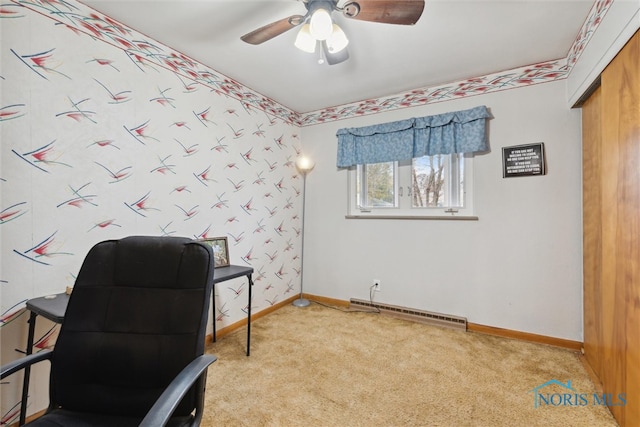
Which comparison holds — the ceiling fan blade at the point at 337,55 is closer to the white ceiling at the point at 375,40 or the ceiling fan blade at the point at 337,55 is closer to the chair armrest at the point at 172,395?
the white ceiling at the point at 375,40

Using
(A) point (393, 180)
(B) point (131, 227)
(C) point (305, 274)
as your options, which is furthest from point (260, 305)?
(A) point (393, 180)

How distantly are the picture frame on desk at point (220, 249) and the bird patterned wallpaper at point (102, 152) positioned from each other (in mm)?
88

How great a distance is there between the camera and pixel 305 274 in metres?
3.63

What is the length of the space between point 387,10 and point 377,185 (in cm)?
199

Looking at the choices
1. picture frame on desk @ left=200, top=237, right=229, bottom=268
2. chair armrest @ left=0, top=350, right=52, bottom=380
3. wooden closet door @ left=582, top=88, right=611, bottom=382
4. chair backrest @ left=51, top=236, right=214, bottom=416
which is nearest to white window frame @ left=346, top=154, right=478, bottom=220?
wooden closet door @ left=582, top=88, right=611, bottom=382

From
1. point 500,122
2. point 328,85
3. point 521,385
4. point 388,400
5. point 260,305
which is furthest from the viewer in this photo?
point 260,305

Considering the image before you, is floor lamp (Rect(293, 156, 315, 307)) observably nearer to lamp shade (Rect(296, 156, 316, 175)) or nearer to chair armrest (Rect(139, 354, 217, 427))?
lamp shade (Rect(296, 156, 316, 175))

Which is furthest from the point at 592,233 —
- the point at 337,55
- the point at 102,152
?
the point at 102,152

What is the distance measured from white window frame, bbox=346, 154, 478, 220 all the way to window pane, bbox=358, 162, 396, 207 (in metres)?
0.05

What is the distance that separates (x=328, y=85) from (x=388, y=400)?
8.84ft

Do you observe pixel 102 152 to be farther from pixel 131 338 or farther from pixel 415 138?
pixel 415 138

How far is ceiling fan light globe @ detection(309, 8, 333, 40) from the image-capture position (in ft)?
4.74

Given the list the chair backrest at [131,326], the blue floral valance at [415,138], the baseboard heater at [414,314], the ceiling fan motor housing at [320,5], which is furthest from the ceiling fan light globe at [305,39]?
the baseboard heater at [414,314]

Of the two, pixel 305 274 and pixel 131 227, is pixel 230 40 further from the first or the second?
pixel 305 274
